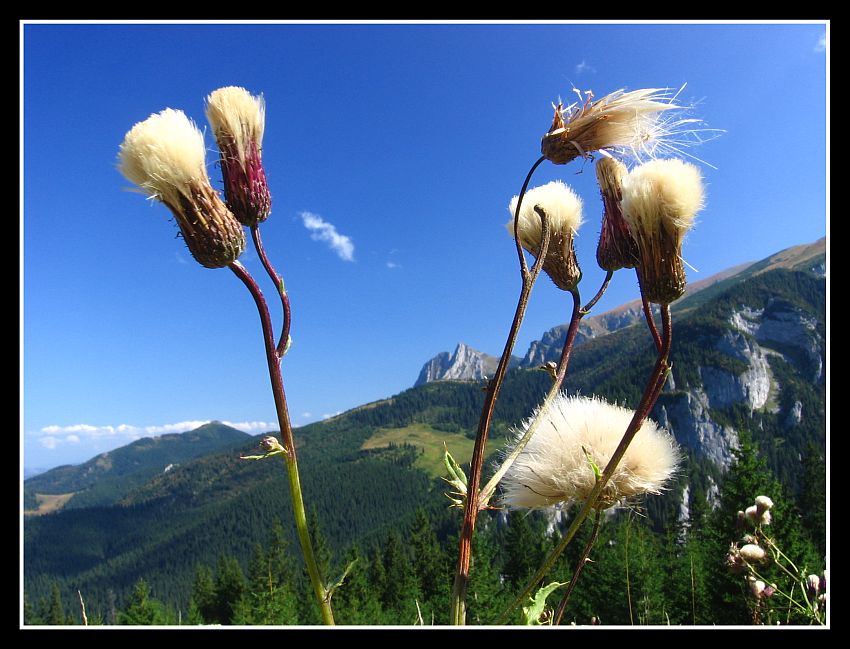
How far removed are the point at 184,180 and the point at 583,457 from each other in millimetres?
1569

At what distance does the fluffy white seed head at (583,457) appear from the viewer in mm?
1742

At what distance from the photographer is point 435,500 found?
176 meters

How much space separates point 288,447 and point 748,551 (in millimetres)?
3556

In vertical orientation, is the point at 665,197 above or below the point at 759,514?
above

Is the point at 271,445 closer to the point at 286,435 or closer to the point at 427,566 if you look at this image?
the point at 286,435

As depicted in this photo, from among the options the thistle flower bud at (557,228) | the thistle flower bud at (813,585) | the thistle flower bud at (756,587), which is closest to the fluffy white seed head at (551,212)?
the thistle flower bud at (557,228)

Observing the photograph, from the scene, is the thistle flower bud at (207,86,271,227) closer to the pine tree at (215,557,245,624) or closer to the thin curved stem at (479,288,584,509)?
the thin curved stem at (479,288,584,509)

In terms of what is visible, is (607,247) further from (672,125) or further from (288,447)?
(288,447)

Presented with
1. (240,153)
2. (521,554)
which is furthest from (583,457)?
(521,554)

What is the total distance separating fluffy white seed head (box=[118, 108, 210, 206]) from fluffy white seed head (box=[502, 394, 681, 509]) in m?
1.41

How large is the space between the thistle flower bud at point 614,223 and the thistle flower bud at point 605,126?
8 cm

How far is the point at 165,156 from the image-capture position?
1.67 m

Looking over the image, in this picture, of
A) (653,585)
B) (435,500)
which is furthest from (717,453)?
(653,585)
